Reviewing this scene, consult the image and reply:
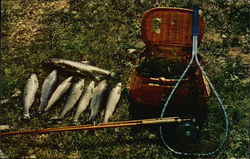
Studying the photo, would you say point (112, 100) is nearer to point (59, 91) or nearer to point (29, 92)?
point (59, 91)

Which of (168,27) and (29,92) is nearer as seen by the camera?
(168,27)

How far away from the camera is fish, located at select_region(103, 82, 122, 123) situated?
18.1ft

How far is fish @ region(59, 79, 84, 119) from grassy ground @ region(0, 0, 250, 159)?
17cm

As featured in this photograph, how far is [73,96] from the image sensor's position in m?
5.71

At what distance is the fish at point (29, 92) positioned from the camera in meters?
5.59

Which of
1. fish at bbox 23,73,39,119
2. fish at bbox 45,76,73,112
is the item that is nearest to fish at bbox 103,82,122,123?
fish at bbox 45,76,73,112

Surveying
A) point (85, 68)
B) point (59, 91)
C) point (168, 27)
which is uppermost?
point (168, 27)

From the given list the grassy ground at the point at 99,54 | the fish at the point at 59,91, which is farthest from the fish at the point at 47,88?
the grassy ground at the point at 99,54

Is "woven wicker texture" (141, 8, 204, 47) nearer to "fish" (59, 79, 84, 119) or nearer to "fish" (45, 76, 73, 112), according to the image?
"fish" (59, 79, 84, 119)

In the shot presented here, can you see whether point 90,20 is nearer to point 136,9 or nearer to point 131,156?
point 136,9

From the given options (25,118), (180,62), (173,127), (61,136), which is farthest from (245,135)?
(25,118)

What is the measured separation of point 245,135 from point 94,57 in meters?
2.85

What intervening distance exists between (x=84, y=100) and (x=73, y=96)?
0.19 m

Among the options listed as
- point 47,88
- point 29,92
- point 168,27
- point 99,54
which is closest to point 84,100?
point 47,88
